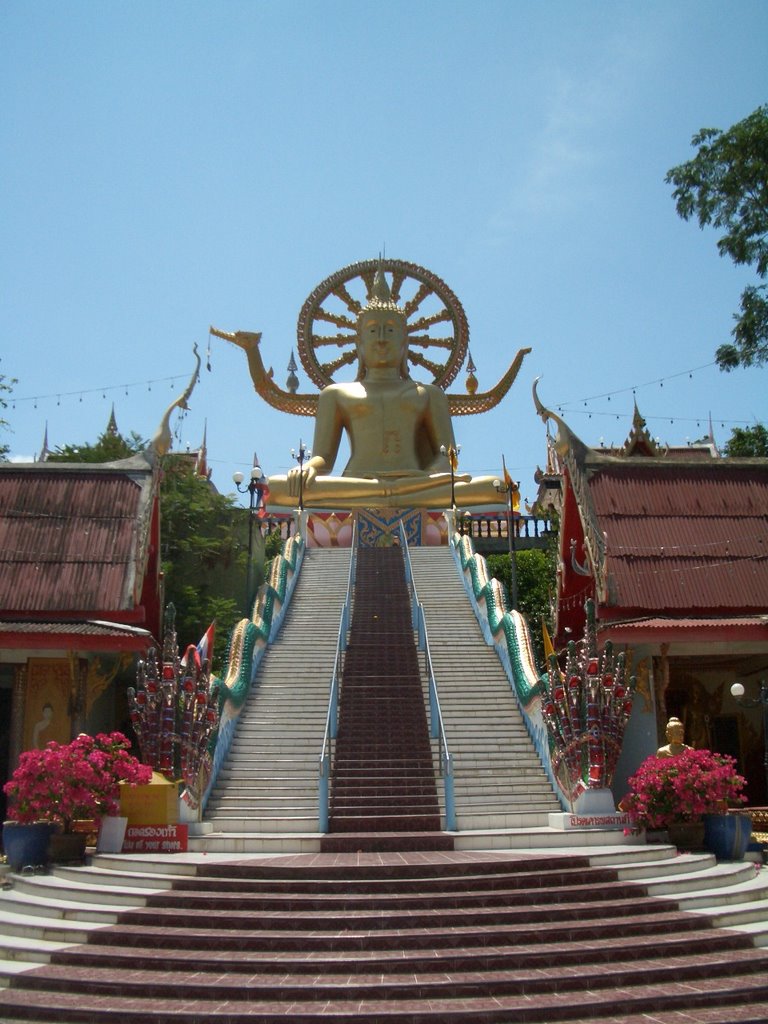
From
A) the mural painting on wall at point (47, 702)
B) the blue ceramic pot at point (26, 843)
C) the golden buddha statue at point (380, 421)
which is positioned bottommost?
the blue ceramic pot at point (26, 843)

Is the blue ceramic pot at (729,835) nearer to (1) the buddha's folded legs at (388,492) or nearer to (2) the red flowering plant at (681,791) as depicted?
(2) the red flowering plant at (681,791)

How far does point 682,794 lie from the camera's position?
10164 mm

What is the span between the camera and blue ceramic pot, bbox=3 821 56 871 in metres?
9.62

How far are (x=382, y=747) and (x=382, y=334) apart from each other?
53.9 ft

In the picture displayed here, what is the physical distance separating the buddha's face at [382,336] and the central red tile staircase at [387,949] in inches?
769

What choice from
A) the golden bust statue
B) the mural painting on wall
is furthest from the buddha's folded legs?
the golden bust statue

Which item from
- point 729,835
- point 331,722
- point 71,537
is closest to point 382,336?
point 71,537

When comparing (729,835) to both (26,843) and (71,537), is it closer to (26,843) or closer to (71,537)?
(26,843)

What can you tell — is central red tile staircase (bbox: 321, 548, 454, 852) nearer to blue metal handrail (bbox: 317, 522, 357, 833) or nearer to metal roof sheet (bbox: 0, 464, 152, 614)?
blue metal handrail (bbox: 317, 522, 357, 833)

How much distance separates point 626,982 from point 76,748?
234 inches

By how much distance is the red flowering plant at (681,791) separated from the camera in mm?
10164

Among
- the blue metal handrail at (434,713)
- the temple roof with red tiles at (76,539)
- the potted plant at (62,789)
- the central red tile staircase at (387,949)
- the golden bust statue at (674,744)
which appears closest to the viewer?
the central red tile staircase at (387,949)

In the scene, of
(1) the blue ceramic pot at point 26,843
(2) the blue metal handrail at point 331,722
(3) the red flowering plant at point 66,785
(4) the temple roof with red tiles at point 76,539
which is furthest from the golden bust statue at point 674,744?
(4) the temple roof with red tiles at point 76,539

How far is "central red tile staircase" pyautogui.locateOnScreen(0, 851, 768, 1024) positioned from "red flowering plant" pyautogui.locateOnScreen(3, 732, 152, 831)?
0.88m
